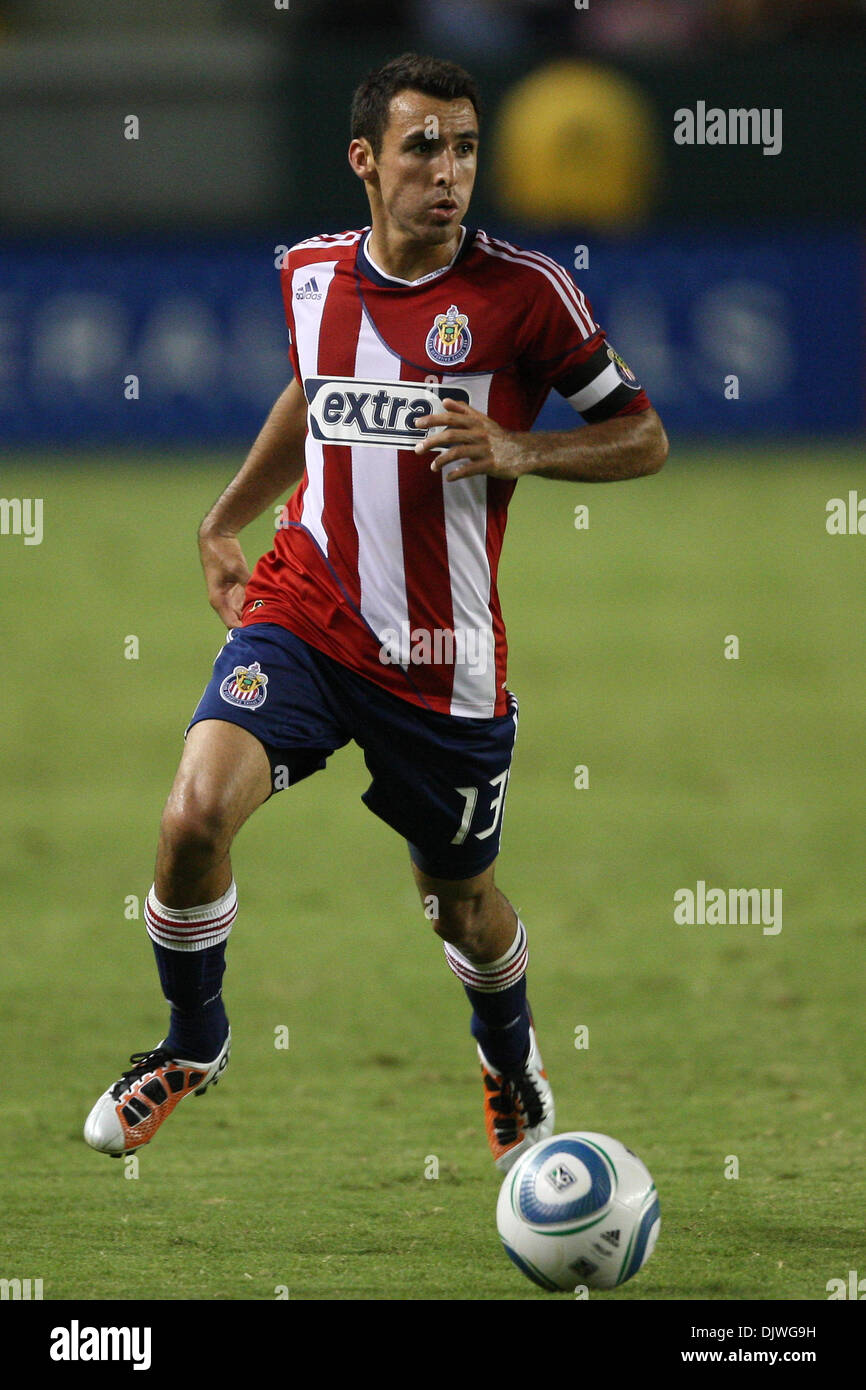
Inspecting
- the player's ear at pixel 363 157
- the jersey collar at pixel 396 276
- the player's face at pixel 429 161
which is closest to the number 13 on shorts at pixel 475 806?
the jersey collar at pixel 396 276

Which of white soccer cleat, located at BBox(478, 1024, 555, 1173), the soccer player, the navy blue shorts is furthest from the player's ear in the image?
white soccer cleat, located at BBox(478, 1024, 555, 1173)

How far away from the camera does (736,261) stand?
18078 mm

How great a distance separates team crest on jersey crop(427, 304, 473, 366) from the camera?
504 centimetres

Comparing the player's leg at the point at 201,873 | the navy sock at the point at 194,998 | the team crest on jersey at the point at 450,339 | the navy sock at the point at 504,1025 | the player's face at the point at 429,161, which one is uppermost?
the player's face at the point at 429,161

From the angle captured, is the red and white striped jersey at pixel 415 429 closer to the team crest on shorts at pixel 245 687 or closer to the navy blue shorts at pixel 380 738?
the navy blue shorts at pixel 380 738

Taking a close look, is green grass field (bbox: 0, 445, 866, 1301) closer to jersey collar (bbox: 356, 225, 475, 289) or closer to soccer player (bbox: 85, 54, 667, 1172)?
soccer player (bbox: 85, 54, 667, 1172)

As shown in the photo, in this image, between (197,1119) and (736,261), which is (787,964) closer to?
(197,1119)

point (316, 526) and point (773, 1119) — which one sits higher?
point (316, 526)

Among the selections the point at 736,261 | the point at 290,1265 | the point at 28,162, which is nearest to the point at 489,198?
the point at 736,261

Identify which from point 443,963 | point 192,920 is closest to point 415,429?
point 192,920

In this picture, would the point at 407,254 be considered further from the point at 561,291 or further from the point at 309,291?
the point at 561,291

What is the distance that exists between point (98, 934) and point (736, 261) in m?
12.0

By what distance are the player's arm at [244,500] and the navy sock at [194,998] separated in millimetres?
969

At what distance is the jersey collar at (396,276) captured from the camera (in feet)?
16.9
